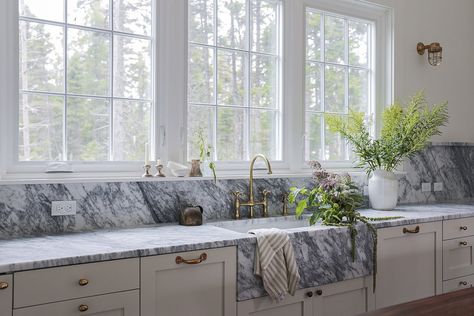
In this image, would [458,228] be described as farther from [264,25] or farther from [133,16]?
[133,16]

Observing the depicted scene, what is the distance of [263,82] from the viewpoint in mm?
3320

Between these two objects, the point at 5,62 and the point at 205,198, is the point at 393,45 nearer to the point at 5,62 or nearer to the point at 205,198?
the point at 205,198

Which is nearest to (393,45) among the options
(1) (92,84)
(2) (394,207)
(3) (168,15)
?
(2) (394,207)

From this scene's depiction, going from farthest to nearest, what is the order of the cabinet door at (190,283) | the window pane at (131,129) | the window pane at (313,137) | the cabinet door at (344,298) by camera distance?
the window pane at (313,137) < the window pane at (131,129) < the cabinet door at (344,298) < the cabinet door at (190,283)

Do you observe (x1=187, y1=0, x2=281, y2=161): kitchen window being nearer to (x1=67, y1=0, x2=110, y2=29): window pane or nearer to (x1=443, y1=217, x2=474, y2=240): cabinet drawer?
(x1=67, y1=0, x2=110, y2=29): window pane

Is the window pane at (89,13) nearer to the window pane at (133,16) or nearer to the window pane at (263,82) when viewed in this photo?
the window pane at (133,16)

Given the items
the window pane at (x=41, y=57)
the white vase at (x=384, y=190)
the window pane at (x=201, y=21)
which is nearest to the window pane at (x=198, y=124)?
the window pane at (x=201, y=21)

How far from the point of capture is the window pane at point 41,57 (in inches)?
97.9

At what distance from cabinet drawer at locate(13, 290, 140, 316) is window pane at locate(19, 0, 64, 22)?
153cm

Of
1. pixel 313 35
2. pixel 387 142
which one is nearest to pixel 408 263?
pixel 387 142

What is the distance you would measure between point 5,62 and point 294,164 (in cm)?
194

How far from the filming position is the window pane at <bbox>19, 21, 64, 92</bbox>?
8.16ft

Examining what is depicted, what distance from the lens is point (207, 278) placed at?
7.10 ft

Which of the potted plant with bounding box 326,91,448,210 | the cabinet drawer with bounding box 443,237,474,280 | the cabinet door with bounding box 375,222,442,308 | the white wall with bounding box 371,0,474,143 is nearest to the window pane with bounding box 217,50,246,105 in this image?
the potted plant with bounding box 326,91,448,210
